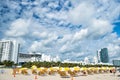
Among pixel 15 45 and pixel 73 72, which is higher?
pixel 15 45

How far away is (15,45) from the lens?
166 m

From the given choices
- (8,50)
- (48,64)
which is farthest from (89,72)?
(8,50)

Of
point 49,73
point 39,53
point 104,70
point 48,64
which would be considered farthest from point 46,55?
point 49,73

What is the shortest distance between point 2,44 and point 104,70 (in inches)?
5092

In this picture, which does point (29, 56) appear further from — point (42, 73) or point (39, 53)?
point (42, 73)

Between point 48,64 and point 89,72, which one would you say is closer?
point 89,72

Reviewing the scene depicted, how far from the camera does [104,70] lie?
182 ft

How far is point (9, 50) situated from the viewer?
157750mm

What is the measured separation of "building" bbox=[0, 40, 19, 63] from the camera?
517 ft

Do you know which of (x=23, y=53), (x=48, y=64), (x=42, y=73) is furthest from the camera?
(x=23, y=53)

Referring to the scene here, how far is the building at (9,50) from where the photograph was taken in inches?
6201

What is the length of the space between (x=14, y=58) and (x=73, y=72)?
135058 mm

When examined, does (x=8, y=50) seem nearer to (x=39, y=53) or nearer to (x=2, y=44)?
(x=2, y=44)

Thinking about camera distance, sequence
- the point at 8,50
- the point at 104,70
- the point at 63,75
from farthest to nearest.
→ the point at 8,50 < the point at 104,70 < the point at 63,75
